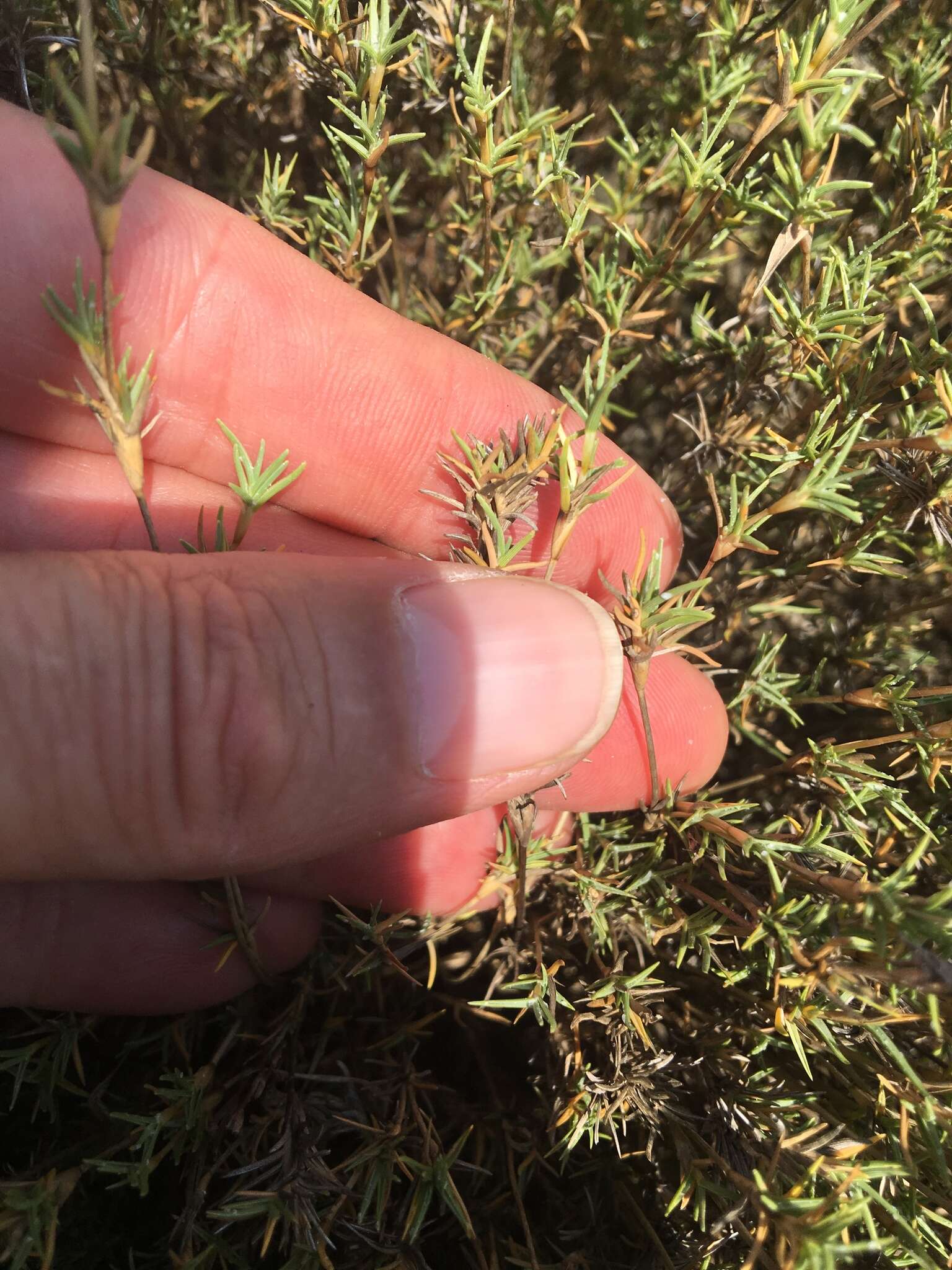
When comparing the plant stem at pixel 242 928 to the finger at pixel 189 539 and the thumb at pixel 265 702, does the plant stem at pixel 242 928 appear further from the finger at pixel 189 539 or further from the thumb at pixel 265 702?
the finger at pixel 189 539

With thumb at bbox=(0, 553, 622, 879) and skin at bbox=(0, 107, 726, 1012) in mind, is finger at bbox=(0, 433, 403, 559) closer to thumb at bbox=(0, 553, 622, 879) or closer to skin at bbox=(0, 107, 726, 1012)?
skin at bbox=(0, 107, 726, 1012)

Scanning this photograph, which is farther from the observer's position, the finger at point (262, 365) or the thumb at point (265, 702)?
the finger at point (262, 365)

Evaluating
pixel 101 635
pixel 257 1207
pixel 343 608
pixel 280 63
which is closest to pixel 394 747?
pixel 343 608

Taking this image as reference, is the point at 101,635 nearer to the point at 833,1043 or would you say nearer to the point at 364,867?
the point at 364,867

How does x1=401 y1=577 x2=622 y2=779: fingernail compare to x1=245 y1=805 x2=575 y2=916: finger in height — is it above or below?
above

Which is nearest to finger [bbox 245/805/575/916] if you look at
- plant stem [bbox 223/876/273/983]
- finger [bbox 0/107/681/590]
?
plant stem [bbox 223/876/273/983]

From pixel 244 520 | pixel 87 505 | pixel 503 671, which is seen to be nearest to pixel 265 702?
A: pixel 244 520

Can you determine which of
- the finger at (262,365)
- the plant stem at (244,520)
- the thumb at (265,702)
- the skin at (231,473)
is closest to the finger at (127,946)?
the skin at (231,473)
